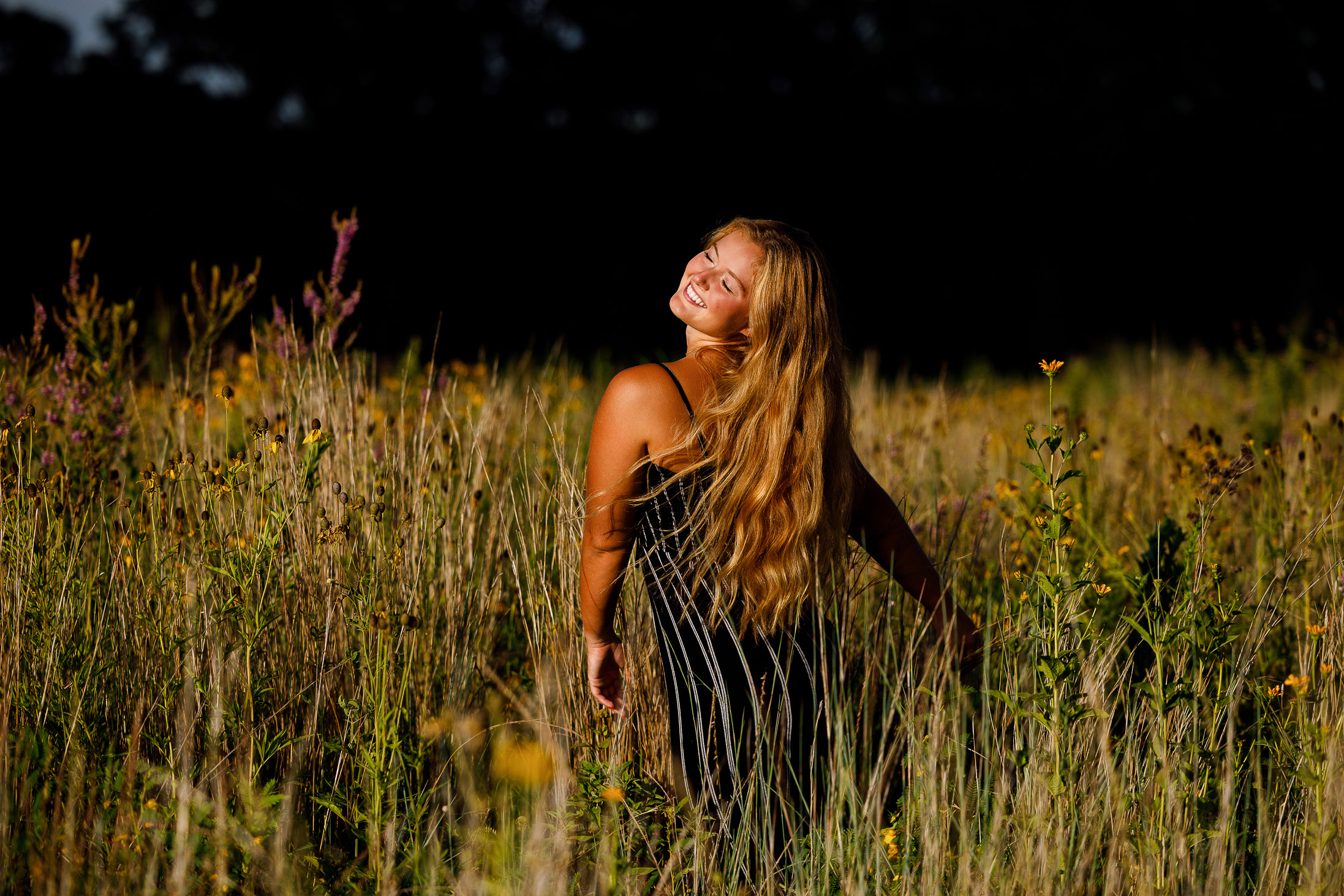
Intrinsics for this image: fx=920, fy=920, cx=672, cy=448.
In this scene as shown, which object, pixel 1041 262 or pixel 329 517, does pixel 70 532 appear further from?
pixel 1041 262

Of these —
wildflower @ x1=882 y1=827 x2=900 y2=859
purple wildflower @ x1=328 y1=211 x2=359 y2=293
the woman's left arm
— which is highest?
purple wildflower @ x1=328 y1=211 x2=359 y2=293

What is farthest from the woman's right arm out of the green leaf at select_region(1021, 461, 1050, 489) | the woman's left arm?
the green leaf at select_region(1021, 461, 1050, 489)

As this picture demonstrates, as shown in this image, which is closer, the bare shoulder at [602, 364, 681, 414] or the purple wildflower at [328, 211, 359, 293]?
the bare shoulder at [602, 364, 681, 414]

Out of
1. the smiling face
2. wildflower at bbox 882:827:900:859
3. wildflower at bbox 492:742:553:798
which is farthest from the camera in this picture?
the smiling face

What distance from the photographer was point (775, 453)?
1767 millimetres

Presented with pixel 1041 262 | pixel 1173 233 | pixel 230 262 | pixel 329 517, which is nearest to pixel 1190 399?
pixel 329 517

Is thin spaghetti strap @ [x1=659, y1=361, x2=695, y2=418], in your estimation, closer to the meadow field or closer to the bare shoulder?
the bare shoulder

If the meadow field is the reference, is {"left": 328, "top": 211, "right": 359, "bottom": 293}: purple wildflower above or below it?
above

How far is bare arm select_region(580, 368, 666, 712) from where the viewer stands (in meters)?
1.74

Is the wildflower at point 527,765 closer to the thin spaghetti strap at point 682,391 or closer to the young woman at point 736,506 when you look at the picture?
the young woman at point 736,506

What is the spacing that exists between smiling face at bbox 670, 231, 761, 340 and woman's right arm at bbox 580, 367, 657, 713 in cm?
21

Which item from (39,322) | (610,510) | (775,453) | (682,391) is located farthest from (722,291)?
(39,322)

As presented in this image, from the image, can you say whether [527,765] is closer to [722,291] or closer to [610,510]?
[610,510]

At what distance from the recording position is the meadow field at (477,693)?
60.0 inches
